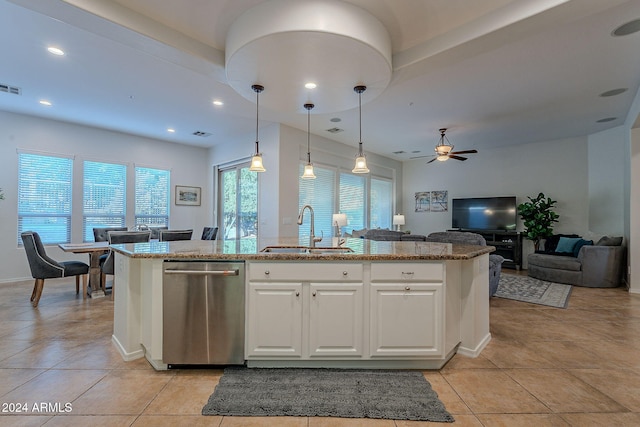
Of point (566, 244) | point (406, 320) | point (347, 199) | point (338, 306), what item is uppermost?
point (347, 199)

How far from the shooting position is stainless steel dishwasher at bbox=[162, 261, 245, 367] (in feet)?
7.40

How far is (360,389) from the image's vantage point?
2047 millimetres

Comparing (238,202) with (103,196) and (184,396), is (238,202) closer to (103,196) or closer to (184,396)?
(103,196)

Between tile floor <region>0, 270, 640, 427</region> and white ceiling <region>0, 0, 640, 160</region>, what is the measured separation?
8.76 feet

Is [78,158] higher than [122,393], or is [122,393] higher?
[78,158]

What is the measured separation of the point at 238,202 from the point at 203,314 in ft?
15.6

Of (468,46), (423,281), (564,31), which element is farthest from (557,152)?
(423,281)

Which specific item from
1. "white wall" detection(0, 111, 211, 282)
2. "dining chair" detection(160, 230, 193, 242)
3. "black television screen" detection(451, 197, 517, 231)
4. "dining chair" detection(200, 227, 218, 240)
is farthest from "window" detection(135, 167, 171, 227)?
"black television screen" detection(451, 197, 517, 231)

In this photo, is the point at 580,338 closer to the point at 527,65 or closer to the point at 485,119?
the point at 527,65

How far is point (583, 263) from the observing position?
5254 mm

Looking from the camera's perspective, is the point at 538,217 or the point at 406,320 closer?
the point at 406,320

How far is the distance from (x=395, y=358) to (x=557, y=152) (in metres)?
6.81

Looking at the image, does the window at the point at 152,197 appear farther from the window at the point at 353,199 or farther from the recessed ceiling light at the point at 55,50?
the window at the point at 353,199

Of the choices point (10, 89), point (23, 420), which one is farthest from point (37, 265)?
point (23, 420)
